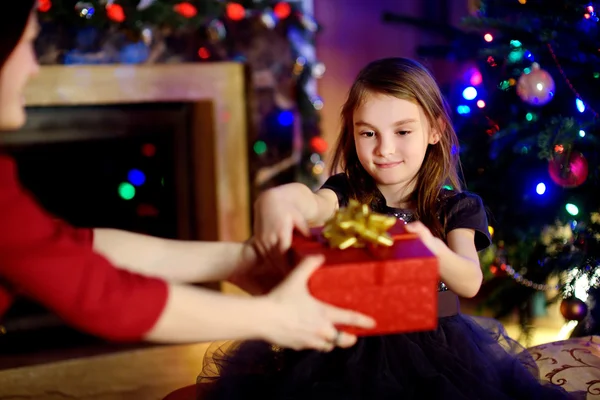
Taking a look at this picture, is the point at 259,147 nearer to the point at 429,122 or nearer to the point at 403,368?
the point at 429,122

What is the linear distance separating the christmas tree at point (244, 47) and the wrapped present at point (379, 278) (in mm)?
1643

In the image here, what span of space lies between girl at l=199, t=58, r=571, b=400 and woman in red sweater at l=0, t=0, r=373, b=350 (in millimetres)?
208

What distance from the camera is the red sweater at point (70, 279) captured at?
96cm

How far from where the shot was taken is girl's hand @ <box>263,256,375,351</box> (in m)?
1.04

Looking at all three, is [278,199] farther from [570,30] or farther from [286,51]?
[286,51]

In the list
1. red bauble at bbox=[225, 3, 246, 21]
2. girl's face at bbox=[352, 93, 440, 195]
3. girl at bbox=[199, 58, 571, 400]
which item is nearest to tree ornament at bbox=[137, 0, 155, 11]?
red bauble at bbox=[225, 3, 246, 21]

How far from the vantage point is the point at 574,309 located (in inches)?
78.3

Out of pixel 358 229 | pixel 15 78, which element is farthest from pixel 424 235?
pixel 15 78

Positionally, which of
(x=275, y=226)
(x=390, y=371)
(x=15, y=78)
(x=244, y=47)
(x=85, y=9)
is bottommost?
(x=390, y=371)

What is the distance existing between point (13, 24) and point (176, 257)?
55 cm

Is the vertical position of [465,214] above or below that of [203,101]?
below

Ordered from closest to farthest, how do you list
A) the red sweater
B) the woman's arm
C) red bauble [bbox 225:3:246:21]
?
the red sweater < the woman's arm < red bauble [bbox 225:3:246:21]

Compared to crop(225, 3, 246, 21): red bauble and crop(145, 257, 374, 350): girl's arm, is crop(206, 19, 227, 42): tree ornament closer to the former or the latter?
crop(225, 3, 246, 21): red bauble

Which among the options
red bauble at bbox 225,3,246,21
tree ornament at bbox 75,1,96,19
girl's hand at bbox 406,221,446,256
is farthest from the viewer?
red bauble at bbox 225,3,246,21
